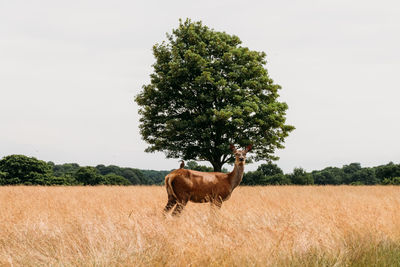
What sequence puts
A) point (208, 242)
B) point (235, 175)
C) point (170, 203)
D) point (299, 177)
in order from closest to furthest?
point (208, 242)
point (170, 203)
point (235, 175)
point (299, 177)

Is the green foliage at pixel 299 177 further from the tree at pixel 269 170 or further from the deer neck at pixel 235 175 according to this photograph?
the deer neck at pixel 235 175

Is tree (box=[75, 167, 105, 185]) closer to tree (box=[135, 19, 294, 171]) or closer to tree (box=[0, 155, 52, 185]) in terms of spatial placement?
tree (box=[0, 155, 52, 185])

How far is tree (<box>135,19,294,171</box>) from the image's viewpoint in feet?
74.7

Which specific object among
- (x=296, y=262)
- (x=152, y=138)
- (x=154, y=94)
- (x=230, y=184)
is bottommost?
(x=296, y=262)

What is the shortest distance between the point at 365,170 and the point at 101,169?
6149 centimetres

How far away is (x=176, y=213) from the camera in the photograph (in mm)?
9555

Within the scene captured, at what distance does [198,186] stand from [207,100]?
12782mm

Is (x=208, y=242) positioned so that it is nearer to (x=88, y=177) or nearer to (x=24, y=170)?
(x=24, y=170)

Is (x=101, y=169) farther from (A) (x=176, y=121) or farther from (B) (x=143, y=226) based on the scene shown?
(B) (x=143, y=226)

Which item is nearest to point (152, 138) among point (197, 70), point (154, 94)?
point (154, 94)

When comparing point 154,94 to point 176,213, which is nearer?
point 176,213

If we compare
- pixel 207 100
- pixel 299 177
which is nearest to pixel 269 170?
pixel 299 177

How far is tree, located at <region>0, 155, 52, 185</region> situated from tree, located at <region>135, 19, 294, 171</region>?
72.8 feet

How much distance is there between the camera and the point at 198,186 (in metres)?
10.0
